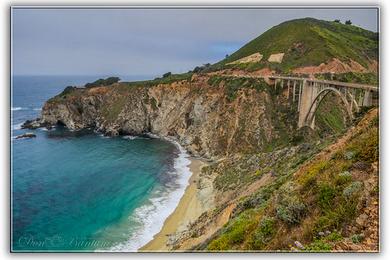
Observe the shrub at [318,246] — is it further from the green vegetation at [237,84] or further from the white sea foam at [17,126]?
the white sea foam at [17,126]

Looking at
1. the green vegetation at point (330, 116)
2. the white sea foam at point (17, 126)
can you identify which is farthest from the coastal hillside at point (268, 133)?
the white sea foam at point (17, 126)

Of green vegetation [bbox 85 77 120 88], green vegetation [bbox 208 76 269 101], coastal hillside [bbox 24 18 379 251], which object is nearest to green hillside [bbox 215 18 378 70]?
coastal hillside [bbox 24 18 379 251]

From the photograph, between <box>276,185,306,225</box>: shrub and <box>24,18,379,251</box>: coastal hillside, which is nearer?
<box>24,18,379,251</box>: coastal hillside

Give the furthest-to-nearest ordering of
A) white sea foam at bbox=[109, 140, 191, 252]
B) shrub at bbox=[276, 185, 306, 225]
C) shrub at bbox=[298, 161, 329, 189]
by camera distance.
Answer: white sea foam at bbox=[109, 140, 191, 252] → shrub at bbox=[298, 161, 329, 189] → shrub at bbox=[276, 185, 306, 225]

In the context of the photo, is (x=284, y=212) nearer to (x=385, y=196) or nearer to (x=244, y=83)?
(x=385, y=196)

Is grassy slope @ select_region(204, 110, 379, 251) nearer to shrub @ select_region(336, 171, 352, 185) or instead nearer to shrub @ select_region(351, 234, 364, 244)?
shrub @ select_region(336, 171, 352, 185)

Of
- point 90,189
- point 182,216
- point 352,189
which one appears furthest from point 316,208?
point 90,189

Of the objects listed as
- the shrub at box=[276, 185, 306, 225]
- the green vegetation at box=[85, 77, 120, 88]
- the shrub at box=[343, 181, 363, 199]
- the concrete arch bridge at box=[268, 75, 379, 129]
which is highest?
the green vegetation at box=[85, 77, 120, 88]
